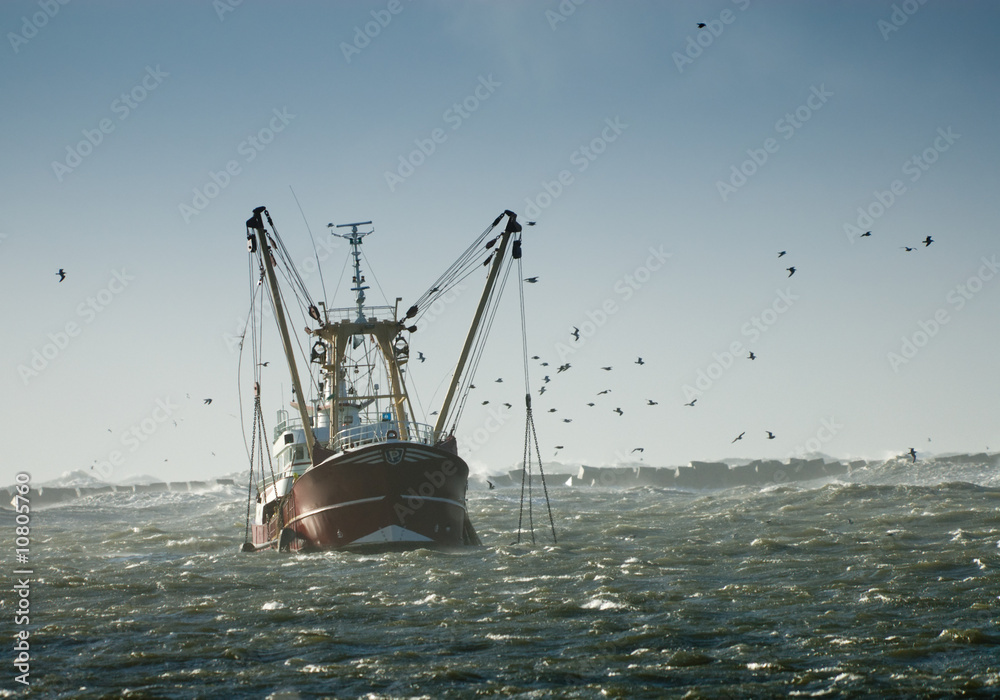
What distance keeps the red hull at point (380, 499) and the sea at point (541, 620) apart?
1371 millimetres

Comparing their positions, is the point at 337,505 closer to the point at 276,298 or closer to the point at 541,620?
the point at 276,298

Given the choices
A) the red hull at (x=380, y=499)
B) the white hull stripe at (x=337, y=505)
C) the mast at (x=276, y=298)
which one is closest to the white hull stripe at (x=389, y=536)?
the red hull at (x=380, y=499)

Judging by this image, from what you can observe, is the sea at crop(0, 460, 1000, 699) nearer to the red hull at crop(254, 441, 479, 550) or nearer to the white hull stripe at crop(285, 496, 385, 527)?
the red hull at crop(254, 441, 479, 550)

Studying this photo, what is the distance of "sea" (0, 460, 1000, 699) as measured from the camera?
1363 cm

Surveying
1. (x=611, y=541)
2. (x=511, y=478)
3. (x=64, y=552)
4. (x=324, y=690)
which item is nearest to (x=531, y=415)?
(x=611, y=541)

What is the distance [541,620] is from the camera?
1848 cm

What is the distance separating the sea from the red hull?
137cm

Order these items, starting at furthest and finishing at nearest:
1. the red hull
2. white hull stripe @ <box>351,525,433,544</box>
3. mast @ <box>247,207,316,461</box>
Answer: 1. mast @ <box>247,207,316,461</box>
2. the red hull
3. white hull stripe @ <box>351,525,433,544</box>

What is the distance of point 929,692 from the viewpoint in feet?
41.3

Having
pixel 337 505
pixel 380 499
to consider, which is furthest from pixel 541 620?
pixel 337 505

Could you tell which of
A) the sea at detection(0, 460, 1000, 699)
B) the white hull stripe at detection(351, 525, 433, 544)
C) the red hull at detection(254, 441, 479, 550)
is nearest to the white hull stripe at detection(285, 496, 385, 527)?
the red hull at detection(254, 441, 479, 550)

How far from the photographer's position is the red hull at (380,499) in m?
34.9

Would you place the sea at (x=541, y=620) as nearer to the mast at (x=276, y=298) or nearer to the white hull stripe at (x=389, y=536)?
the white hull stripe at (x=389, y=536)

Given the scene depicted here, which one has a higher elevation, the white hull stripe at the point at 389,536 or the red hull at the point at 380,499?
the red hull at the point at 380,499
